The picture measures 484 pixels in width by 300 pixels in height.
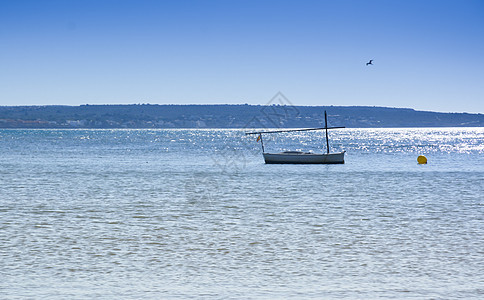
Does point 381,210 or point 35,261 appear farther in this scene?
point 381,210

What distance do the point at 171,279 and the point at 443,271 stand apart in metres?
7.58

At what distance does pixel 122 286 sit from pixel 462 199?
90.6ft

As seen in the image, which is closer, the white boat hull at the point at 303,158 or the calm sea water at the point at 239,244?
the calm sea water at the point at 239,244

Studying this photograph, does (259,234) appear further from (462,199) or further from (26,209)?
(462,199)

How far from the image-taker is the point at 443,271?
1730 cm

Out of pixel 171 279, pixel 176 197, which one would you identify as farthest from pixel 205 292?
pixel 176 197

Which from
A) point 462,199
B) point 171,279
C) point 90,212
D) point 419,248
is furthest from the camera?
point 462,199

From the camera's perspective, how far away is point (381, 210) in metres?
31.9

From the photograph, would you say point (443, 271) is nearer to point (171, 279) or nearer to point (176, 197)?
point (171, 279)

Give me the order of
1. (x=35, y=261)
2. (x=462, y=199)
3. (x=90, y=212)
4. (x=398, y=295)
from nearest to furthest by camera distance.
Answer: (x=398, y=295), (x=35, y=261), (x=90, y=212), (x=462, y=199)

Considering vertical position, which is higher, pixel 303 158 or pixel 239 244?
pixel 239 244

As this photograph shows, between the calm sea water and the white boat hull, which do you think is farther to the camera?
the white boat hull

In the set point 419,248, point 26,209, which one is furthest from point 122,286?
point 26,209

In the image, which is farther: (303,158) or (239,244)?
(303,158)
